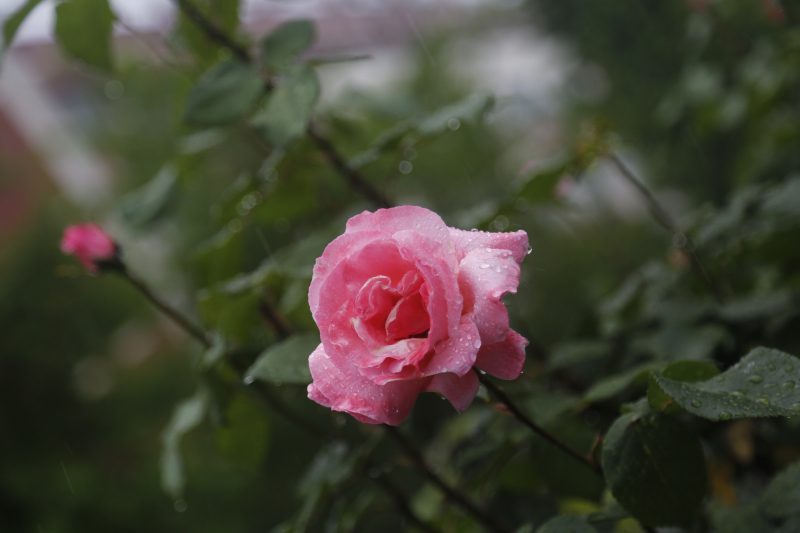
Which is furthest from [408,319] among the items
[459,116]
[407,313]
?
[459,116]

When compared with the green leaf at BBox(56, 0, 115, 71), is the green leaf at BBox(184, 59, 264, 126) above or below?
below

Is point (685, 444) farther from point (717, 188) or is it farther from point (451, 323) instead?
point (717, 188)

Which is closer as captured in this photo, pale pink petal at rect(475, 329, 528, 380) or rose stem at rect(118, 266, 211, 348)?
pale pink petal at rect(475, 329, 528, 380)

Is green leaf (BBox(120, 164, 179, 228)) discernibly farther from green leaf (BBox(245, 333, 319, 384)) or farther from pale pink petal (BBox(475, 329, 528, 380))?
pale pink petal (BBox(475, 329, 528, 380))

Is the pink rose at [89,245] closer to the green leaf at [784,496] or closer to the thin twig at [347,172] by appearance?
the thin twig at [347,172]

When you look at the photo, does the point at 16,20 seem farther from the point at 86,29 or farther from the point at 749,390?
the point at 749,390

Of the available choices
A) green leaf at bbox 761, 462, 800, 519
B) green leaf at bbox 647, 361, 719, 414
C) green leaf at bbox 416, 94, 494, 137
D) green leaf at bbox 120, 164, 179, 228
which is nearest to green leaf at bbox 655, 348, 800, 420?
green leaf at bbox 647, 361, 719, 414

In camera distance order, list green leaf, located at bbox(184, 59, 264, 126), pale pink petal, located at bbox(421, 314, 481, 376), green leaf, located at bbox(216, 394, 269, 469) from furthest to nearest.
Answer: green leaf, located at bbox(216, 394, 269, 469) < green leaf, located at bbox(184, 59, 264, 126) < pale pink petal, located at bbox(421, 314, 481, 376)
